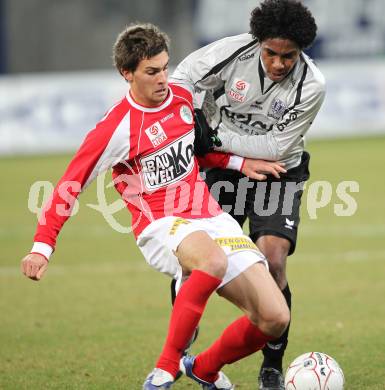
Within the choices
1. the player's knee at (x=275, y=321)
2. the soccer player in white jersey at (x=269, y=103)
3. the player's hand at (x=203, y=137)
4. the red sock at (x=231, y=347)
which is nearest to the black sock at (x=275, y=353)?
the soccer player in white jersey at (x=269, y=103)

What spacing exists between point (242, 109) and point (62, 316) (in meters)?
2.94

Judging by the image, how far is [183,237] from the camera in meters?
5.21

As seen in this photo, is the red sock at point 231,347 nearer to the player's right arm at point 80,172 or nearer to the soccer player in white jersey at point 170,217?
the soccer player in white jersey at point 170,217

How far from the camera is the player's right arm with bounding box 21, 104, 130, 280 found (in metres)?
5.18

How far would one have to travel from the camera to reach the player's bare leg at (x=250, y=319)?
16.7 ft

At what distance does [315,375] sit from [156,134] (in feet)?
5.46

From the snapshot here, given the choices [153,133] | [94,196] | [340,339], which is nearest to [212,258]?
[153,133]

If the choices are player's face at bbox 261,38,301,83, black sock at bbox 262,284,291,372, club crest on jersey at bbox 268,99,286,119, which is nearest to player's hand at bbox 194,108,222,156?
club crest on jersey at bbox 268,99,286,119

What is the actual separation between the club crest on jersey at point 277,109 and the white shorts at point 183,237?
86 centimetres

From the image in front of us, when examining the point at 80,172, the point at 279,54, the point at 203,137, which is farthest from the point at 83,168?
the point at 279,54

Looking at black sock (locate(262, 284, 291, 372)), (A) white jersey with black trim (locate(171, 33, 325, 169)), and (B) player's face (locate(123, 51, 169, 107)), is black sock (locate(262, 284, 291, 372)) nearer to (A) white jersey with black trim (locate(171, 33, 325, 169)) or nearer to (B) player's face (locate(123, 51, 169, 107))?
(A) white jersey with black trim (locate(171, 33, 325, 169))

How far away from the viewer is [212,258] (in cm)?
505

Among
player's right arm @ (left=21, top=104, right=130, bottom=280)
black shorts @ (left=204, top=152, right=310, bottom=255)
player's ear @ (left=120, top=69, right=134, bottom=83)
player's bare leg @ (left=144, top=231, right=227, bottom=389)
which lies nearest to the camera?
player's bare leg @ (left=144, top=231, right=227, bottom=389)

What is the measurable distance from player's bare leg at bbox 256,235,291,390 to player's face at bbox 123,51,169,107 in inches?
47.5
